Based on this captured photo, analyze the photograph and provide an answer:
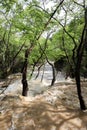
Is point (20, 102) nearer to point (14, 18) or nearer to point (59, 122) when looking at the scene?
point (59, 122)

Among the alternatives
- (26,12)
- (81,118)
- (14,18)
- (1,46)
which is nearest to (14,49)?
(1,46)

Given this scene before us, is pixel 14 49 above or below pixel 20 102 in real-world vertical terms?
above

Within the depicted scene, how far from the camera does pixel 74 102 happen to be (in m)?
13.1

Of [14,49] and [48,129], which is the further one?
[14,49]

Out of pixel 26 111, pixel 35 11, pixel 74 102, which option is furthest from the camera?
pixel 35 11

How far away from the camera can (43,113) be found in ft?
37.0

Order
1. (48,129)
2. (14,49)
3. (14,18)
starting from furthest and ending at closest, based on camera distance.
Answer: (14,49), (14,18), (48,129)

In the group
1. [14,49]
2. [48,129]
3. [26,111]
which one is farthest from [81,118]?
[14,49]

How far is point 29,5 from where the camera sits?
1391 centimetres

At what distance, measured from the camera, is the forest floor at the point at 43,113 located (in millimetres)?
10079

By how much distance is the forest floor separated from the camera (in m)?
10.1

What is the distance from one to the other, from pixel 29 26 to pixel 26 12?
2.08m

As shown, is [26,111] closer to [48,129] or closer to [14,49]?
[48,129]

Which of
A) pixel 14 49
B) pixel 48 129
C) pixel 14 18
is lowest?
pixel 48 129
